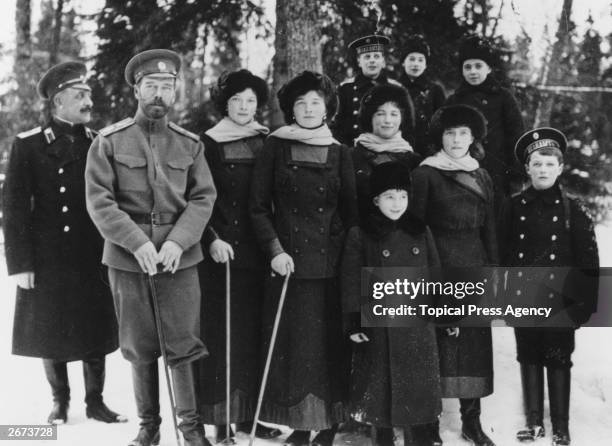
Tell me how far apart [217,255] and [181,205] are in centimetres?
34

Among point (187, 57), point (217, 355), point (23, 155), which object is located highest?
point (187, 57)

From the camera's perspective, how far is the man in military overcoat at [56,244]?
147 inches

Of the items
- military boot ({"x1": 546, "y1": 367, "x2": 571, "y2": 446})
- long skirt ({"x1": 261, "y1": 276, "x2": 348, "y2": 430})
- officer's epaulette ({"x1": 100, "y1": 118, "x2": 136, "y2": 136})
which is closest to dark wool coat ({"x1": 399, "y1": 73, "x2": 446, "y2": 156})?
long skirt ({"x1": 261, "y1": 276, "x2": 348, "y2": 430})

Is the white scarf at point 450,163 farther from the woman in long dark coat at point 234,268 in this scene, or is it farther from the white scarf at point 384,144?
the woman in long dark coat at point 234,268

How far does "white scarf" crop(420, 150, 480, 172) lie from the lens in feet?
11.9

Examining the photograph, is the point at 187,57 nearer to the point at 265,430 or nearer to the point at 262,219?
the point at 262,219

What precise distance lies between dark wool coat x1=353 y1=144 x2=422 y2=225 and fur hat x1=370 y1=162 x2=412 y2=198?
0.78 feet

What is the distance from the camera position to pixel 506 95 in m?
4.51

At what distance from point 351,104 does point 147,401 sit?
7.70ft

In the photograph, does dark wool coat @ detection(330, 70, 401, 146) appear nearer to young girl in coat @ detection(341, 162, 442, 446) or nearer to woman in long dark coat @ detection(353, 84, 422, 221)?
woman in long dark coat @ detection(353, 84, 422, 221)

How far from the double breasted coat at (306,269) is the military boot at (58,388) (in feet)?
4.16

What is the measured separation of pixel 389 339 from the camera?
3.35 meters

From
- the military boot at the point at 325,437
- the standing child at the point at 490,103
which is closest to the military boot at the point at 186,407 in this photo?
the military boot at the point at 325,437

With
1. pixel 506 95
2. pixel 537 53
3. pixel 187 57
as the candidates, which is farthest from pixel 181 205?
pixel 537 53
